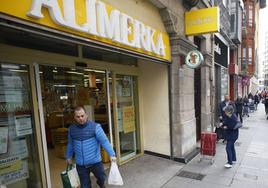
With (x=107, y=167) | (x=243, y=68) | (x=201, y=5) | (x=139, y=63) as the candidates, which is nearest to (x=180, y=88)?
(x=139, y=63)

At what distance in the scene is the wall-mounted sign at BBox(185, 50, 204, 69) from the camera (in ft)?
19.1

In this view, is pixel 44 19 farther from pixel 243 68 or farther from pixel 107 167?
pixel 243 68

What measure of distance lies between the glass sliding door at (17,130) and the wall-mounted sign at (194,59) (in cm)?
396

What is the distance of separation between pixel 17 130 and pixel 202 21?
17.3 feet

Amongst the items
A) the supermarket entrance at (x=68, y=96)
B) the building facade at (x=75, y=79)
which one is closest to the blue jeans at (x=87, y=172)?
the building facade at (x=75, y=79)

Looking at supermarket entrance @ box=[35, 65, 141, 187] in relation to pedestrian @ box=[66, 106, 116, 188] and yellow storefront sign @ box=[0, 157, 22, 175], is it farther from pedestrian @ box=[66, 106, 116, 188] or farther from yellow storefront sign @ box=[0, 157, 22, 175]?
pedestrian @ box=[66, 106, 116, 188]

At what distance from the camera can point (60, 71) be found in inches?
215

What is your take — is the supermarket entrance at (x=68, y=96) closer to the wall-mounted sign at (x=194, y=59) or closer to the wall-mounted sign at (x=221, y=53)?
the wall-mounted sign at (x=194, y=59)

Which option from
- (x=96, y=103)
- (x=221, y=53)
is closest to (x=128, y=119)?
(x=96, y=103)

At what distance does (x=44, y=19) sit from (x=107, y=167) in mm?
4033

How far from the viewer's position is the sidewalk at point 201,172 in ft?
15.3

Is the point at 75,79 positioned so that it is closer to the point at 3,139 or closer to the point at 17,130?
the point at 17,130

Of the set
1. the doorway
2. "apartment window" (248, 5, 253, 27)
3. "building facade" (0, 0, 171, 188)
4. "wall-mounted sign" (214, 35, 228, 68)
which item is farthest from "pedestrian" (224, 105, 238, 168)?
"apartment window" (248, 5, 253, 27)

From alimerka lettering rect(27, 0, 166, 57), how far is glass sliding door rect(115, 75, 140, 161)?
142cm
